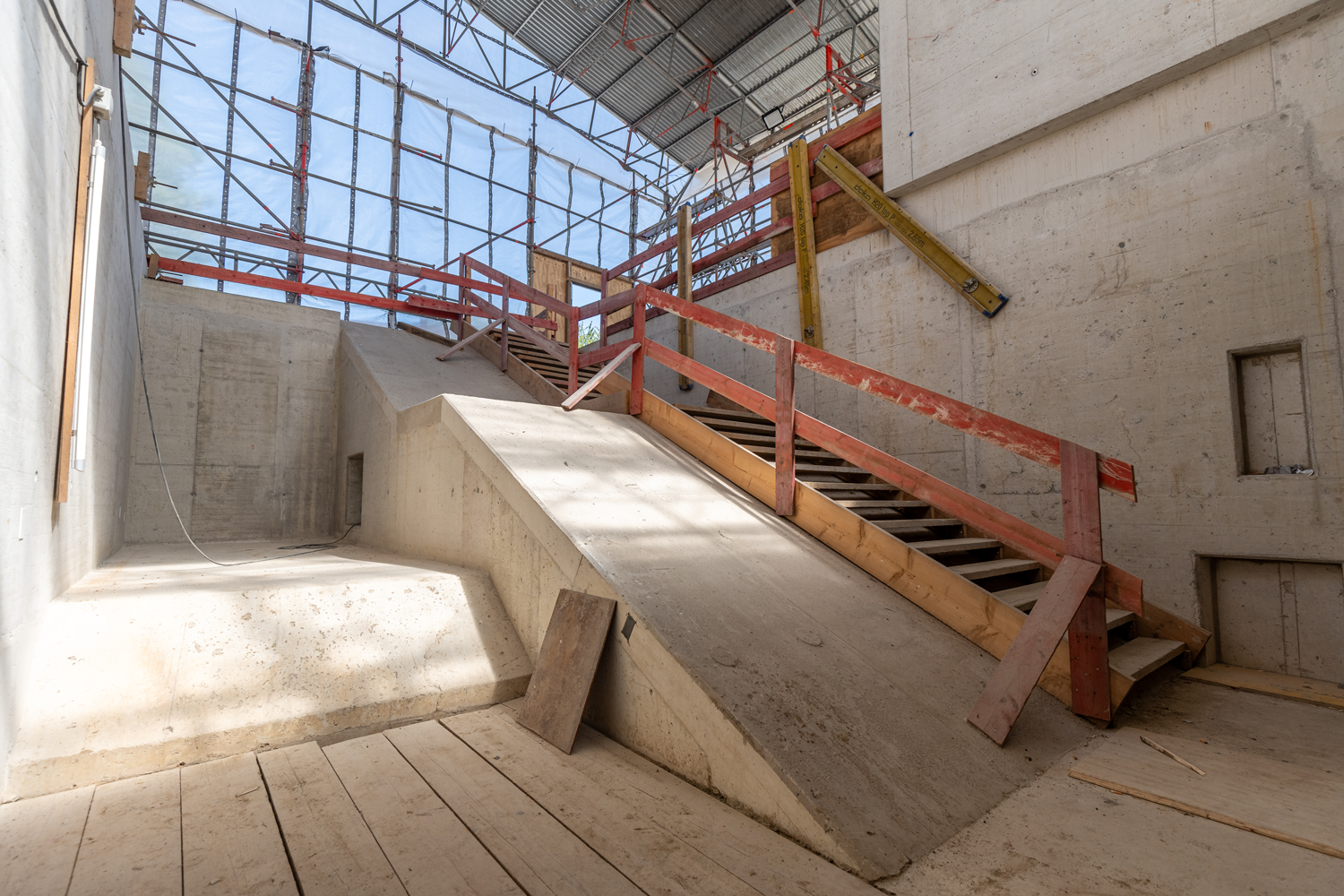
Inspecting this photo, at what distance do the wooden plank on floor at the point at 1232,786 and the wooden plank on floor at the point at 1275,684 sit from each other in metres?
1.18

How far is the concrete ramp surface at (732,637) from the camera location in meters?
2.02

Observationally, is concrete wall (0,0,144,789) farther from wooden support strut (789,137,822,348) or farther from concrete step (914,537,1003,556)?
wooden support strut (789,137,822,348)

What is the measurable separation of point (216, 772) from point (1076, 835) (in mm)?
3050

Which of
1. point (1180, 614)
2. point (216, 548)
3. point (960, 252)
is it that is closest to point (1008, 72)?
point (960, 252)

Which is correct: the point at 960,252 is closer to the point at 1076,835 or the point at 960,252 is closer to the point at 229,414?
the point at 1076,835

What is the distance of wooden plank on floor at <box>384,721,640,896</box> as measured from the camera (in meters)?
1.69

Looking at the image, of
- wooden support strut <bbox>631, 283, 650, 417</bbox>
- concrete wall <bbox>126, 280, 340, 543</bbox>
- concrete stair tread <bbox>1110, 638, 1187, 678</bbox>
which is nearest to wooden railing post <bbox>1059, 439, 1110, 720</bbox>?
concrete stair tread <bbox>1110, 638, 1187, 678</bbox>

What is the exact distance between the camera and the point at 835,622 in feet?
9.80

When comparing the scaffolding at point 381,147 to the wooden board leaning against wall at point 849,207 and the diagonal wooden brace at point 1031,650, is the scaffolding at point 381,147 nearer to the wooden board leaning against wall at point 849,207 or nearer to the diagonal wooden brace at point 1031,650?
the wooden board leaning against wall at point 849,207

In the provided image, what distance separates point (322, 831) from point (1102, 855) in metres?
2.38

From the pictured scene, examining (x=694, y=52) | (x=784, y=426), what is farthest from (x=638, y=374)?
(x=694, y=52)

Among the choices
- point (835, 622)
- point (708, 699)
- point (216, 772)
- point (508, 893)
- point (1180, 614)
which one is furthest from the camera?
point (1180, 614)

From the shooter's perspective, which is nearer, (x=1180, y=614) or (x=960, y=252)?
(x=1180, y=614)

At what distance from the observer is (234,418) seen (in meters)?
7.87
